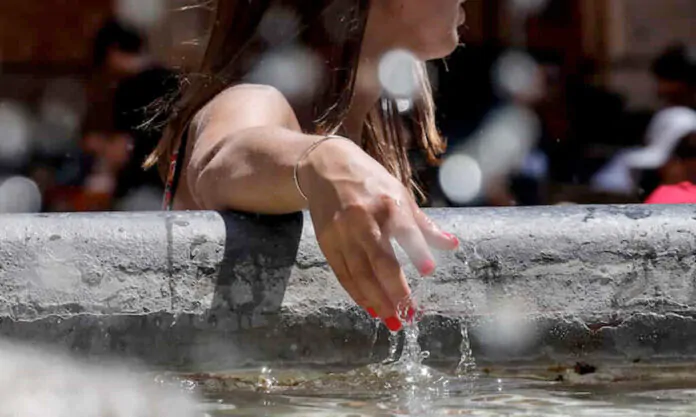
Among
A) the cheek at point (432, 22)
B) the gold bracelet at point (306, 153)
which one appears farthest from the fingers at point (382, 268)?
the cheek at point (432, 22)

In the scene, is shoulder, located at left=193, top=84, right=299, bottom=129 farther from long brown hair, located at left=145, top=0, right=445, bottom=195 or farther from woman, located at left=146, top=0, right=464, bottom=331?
long brown hair, located at left=145, top=0, right=445, bottom=195

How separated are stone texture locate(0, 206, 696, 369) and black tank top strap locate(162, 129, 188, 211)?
520 mm

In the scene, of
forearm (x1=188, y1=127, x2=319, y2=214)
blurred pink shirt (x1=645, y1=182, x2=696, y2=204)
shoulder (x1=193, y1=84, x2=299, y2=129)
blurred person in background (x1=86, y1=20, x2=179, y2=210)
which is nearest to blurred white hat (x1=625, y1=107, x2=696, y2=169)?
blurred pink shirt (x1=645, y1=182, x2=696, y2=204)

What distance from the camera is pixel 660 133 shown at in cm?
469

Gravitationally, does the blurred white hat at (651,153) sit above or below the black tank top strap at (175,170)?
above

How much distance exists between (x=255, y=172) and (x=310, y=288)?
0.51ft

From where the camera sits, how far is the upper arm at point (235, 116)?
5.48ft

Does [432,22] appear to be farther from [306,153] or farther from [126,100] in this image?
[126,100]

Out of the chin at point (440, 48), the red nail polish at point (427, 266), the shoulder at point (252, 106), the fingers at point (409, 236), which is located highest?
the chin at point (440, 48)

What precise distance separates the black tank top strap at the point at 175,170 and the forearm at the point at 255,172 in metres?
0.33

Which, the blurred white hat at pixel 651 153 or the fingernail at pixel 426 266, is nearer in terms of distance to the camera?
the fingernail at pixel 426 266

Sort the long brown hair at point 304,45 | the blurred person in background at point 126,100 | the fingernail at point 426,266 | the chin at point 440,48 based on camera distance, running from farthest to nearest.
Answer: the blurred person in background at point 126,100 → the chin at point 440,48 → the long brown hair at point 304,45 → the fingernail at point 426,266

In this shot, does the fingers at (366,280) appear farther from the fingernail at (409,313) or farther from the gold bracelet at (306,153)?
the gold bracelet at (306,153)

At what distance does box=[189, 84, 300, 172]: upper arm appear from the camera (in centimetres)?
167
